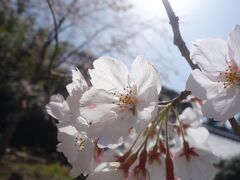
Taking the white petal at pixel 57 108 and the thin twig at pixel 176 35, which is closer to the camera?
the thin twig at pixel 176 35

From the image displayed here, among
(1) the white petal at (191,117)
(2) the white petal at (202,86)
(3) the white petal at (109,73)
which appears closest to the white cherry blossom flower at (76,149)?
(3) the white petal at (109,73)

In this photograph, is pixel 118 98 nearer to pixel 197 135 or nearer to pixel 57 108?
pixel 57 108

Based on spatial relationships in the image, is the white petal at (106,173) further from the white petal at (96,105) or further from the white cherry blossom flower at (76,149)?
the white petal at (96,105)

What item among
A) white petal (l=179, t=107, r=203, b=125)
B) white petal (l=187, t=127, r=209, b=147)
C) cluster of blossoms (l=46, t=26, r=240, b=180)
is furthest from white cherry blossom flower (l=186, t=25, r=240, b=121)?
white petal (l=179, t=107, r=203, b=125)

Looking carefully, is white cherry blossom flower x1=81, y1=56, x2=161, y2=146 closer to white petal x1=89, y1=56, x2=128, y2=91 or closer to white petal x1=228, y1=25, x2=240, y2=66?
white petal x1=89, y1=56, x2=128, y2=91

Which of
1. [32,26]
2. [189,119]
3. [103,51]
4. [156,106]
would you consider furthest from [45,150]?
[156,106]

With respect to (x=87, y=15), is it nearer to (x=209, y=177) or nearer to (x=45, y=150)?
(x=45, y=150)

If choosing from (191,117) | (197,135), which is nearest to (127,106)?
(197,135)
